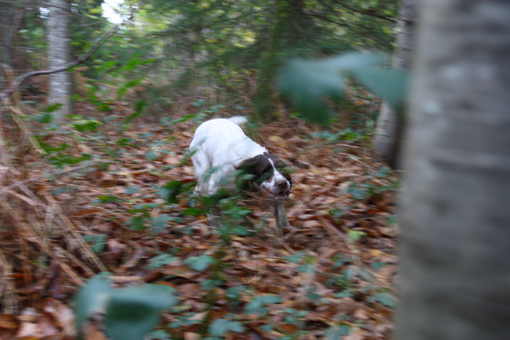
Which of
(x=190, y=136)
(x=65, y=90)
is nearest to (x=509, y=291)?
(x=190, y=136)

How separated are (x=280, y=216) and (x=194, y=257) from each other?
1446 mm

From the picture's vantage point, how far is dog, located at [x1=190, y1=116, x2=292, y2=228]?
350cm

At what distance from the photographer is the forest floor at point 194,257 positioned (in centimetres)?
238

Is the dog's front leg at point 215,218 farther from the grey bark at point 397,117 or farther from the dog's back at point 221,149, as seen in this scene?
the grey bark at point 397,117

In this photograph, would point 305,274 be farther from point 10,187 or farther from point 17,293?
point 10,187

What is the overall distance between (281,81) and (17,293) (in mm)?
2603

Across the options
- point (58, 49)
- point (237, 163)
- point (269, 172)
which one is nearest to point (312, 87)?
point (269, 172)

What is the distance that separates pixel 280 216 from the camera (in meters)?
3.94

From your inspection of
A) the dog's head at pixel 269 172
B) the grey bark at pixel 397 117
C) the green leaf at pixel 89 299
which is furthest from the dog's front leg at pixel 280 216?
the green leaf at pixel 89 299

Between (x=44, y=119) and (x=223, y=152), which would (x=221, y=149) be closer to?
(x=223, y=152)

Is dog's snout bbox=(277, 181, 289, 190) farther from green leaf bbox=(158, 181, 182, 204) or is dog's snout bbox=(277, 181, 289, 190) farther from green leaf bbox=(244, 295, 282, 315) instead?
green leaf bbox=(244, 295, 282, 315)

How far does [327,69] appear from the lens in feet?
2.02

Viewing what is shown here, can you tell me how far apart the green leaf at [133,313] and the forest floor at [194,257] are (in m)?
1.02

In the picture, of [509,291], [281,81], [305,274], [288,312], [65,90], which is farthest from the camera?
[65,90]
